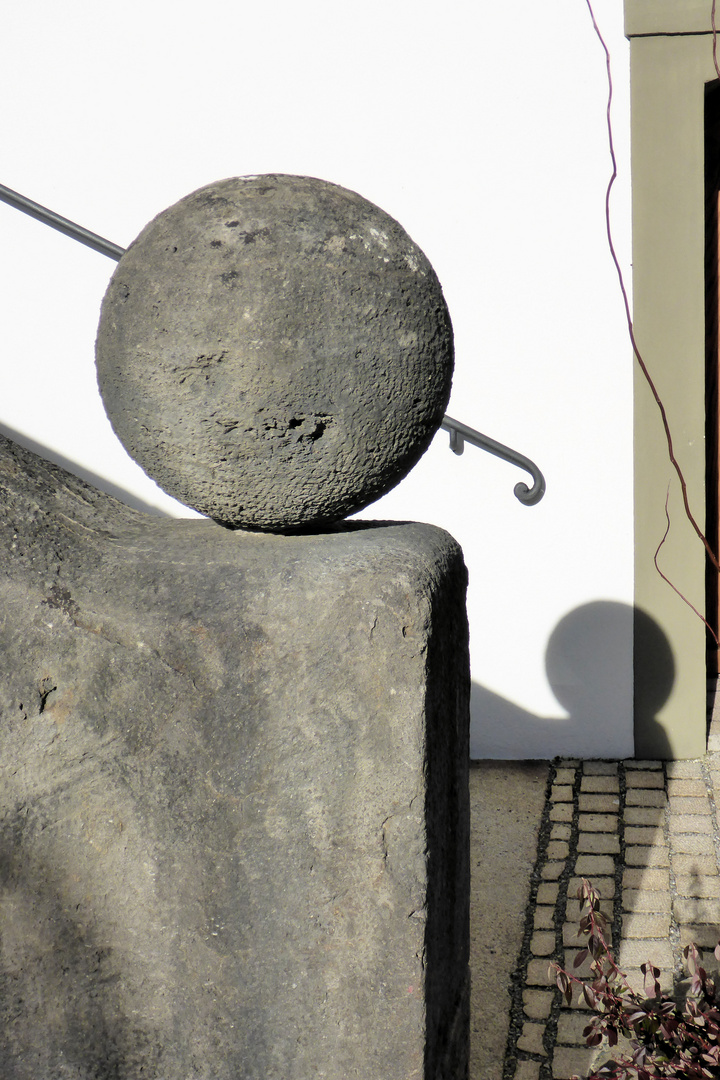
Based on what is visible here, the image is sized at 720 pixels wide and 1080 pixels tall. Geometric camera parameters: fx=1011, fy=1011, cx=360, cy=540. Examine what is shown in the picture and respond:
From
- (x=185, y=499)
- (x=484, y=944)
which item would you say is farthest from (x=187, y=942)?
(x=484, y=944)

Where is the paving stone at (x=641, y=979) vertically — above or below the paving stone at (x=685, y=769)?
below

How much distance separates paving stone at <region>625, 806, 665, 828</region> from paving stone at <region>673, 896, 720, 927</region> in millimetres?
535

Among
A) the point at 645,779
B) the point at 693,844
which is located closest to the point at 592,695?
the point at 645,779

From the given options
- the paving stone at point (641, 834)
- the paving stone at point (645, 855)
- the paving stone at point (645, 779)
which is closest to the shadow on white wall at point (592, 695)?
the paving stone at point (645, 779)

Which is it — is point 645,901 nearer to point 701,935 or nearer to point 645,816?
point 701,935

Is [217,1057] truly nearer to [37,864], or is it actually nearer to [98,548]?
[37,864]

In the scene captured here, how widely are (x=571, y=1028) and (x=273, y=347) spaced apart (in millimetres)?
2067

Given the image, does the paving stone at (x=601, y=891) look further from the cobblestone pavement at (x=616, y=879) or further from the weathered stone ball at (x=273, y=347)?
the weathered stone ball at (x=273, y=347)

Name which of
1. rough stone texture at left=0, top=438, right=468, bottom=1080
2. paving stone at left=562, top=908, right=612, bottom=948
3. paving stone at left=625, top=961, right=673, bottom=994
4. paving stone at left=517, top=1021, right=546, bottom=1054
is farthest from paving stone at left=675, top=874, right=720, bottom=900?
rough stone texture at left=0, top=438, right=468, bottom=1080

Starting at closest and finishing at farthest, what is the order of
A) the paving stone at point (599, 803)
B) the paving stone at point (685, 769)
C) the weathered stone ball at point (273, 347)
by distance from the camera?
the weathered stone ball at point (273, 347) < the paving stone at point (599, 803) < the paving stone at point (685, 769)

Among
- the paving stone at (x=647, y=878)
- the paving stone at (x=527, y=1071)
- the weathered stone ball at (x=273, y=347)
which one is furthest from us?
the paving stone at (x=647, y=878)

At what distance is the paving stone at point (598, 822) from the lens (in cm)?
369

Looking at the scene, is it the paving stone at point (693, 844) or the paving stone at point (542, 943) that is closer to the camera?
the paving stone at point (542, 943)

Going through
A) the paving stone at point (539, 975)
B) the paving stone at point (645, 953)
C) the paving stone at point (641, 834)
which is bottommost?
the paving stone at point (539, 975)
